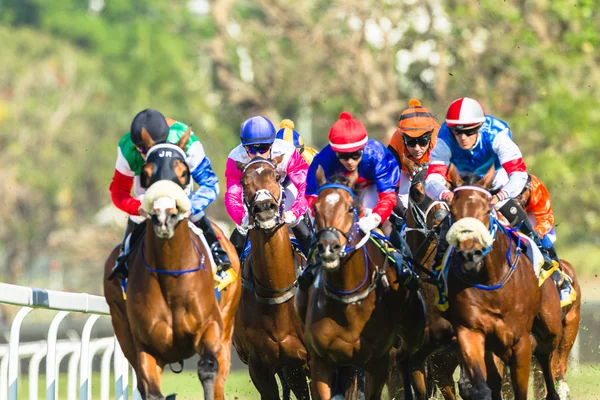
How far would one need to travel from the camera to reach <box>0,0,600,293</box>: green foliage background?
22594 mm

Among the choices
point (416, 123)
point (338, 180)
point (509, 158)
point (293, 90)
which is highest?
point (293, 90)

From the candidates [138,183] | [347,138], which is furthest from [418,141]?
[138,183]

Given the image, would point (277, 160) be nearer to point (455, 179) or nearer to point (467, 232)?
point (455, 179)

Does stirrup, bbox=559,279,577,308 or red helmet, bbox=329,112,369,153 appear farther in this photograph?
stirrup, bbox=559,279,577,308

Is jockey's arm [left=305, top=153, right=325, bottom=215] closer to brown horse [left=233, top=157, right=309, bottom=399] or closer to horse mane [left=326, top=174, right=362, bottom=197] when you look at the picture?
brown horse [left=233, top=157, right=309, bottom=399]

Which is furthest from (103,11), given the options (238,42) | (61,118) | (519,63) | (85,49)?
(519,63)

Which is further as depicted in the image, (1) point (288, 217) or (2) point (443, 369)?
(2) point (443, 369)

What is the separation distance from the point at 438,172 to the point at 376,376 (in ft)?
4.54

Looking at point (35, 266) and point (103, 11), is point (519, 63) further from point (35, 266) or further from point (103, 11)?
point (103, 11)

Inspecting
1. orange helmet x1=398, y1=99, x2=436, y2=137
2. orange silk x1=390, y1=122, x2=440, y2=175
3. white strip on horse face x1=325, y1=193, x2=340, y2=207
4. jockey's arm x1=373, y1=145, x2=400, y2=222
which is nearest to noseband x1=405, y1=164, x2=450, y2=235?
orange silk x1=390, y1=122, x2=440, y2=175

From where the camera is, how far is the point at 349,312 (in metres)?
7.62

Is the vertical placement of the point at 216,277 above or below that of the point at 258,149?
below

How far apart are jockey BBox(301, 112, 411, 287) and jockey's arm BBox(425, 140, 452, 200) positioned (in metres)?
0.24

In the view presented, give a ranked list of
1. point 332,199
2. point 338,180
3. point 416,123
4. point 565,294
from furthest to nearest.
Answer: point 565,294, point 416,123, point 338,180, point 332,199
